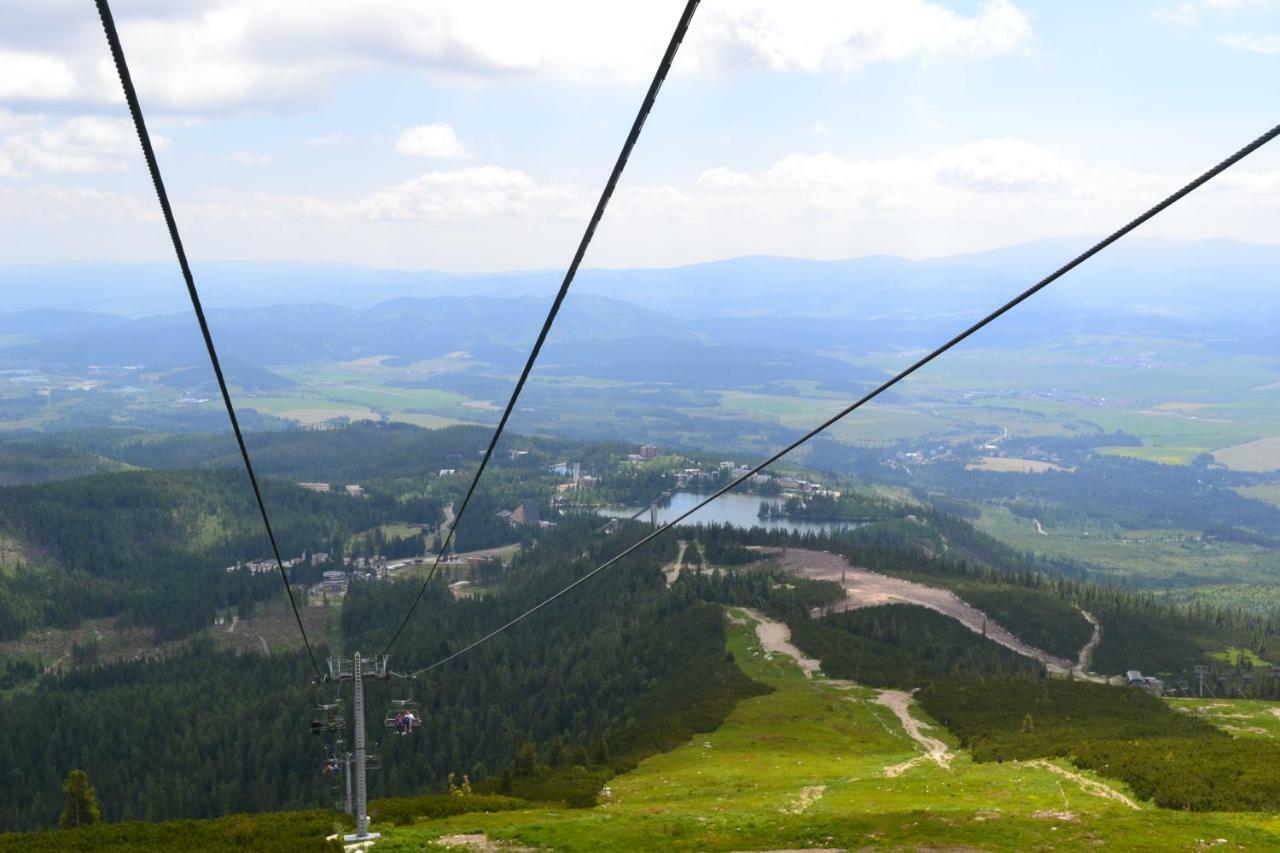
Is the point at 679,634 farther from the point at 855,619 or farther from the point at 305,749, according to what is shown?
the point at 305,749

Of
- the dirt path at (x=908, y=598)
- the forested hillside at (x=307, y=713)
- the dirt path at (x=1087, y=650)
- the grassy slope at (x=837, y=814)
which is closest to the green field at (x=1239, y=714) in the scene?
the grassy slope at (x=837, y=814)

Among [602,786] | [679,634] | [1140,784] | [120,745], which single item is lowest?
[120,745]

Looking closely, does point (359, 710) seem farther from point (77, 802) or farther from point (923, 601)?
point (923, 601)

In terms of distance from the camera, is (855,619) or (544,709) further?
(855,619)

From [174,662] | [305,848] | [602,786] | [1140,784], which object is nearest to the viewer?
[305,848]

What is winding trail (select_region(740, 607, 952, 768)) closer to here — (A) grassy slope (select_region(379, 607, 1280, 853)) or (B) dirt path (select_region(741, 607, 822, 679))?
(B) dirt path (select_region(741, 607, 822, 679))

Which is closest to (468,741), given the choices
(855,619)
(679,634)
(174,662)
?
(679,634)

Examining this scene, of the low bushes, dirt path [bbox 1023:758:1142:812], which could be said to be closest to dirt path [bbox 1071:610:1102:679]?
the low bushes
